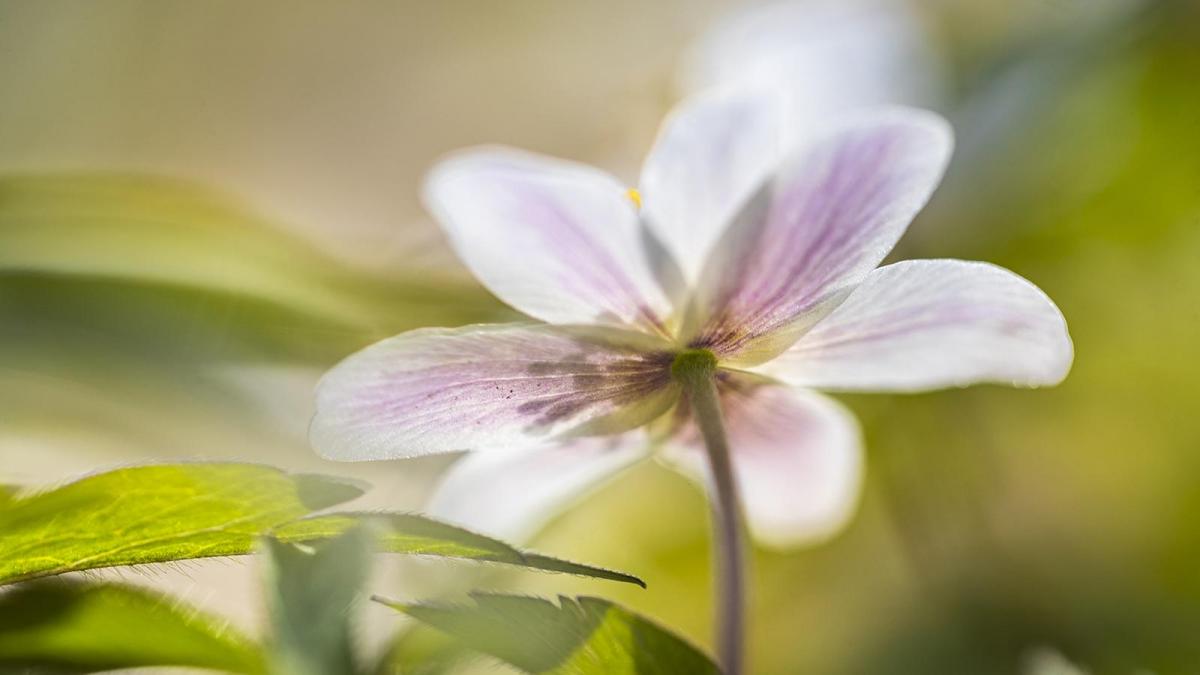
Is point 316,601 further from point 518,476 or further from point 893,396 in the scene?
point 893,396

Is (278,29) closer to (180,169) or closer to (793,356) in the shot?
(180,169)

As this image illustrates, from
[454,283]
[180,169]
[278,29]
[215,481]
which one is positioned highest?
[278,29]

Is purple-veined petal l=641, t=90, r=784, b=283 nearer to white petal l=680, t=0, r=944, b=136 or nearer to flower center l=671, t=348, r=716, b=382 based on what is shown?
flower center l=671, t=348, r=716, b=382

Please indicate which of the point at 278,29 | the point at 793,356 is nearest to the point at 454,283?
the point at 793,356

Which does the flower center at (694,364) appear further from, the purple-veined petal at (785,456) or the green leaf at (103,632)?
the green leaf at (103,632)

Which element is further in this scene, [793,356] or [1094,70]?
[1094,70]

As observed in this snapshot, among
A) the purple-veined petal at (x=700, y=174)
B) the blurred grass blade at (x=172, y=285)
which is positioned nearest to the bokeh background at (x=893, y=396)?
the blurred grass blade at (x=172, y=285)
